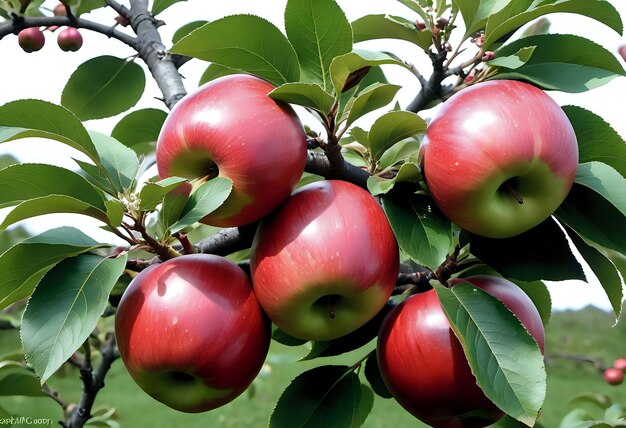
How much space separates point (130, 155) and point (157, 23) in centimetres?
52

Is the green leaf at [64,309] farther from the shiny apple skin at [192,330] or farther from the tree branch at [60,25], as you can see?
the tree branch at [60,25]

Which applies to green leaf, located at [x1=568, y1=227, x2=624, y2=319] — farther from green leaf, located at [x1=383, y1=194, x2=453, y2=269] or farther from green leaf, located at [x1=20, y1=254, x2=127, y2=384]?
green leaf, located at [x1=20, y1=254, x2=127, y2=384]

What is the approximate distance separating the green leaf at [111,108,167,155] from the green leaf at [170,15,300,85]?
437 millimetres

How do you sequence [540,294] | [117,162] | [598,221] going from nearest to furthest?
[598,221] → [117,162] → [540,294]

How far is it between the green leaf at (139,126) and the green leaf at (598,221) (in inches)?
29.7

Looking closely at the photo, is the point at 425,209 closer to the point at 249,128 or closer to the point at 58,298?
the point at 249,128

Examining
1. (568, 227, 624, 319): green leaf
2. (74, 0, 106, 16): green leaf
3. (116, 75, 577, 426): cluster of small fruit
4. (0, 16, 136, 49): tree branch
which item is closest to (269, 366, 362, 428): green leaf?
(116, 75, 577, 426): cluster of small fruit

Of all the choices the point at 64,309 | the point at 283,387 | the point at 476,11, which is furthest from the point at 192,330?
the point at 283,387

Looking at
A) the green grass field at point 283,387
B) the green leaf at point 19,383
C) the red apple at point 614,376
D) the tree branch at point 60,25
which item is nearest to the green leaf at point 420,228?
the tree branch at point 60,25

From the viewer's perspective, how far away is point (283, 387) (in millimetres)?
4832

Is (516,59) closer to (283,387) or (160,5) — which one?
(160,5)

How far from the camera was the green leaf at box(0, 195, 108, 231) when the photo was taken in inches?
30.4

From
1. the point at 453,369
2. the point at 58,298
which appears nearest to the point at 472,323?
the point at 453,369

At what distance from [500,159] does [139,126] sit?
759mm
